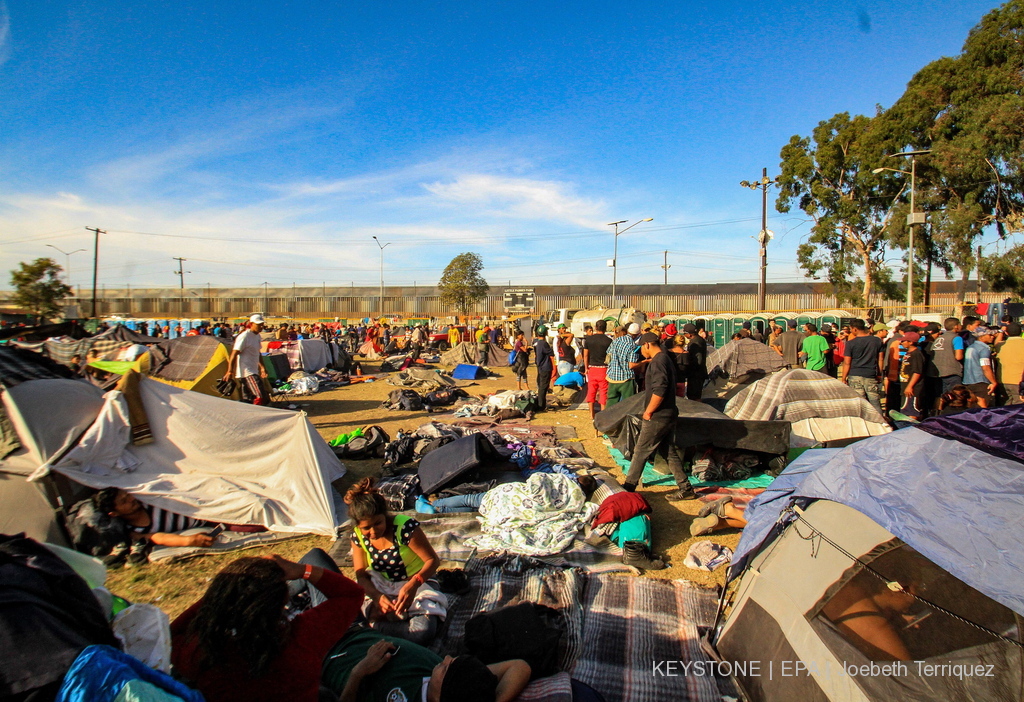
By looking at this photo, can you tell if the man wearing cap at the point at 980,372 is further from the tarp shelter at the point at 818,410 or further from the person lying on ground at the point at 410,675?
the person lying on ground at the point at 410,675

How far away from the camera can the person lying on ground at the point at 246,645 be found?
6.22 feet

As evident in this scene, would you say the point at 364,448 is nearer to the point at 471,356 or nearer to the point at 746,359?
the point at 746,359

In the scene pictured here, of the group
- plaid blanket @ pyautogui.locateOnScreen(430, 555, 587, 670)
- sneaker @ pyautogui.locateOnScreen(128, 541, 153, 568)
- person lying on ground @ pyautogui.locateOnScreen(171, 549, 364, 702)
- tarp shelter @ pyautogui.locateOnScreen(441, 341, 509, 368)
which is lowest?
sneaker @ pyautogui.locateOnScreen(128, 541, 153, 568)

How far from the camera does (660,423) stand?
5652 millimetres

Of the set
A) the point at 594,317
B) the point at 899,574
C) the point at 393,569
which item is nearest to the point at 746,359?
the point at 899,574

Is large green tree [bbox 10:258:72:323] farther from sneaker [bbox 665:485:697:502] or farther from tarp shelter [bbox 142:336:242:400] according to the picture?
sneaker [bbox 665:485:697:502]

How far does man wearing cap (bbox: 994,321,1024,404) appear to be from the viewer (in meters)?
7.45

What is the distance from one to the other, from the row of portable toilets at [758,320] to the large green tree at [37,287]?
118ft

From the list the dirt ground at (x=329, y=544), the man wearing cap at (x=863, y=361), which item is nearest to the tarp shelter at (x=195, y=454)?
the dirt ground at (x=329, y=544)

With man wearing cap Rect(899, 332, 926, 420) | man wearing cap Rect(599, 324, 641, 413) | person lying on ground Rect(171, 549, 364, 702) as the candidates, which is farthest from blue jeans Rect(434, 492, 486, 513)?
man wearing cap Rect(899, 332, 926, 420)

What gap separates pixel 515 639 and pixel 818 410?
5.71m

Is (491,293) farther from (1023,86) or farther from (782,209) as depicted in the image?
(1023,86)

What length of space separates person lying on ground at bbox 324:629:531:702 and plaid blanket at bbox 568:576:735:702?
95cm

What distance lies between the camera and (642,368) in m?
8.21
